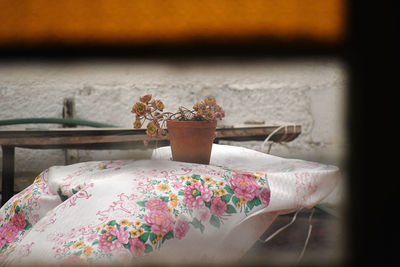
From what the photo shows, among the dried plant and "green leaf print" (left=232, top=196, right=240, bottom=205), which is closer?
"green leaf print" (left=232, top=196, right=240, bottom=205)

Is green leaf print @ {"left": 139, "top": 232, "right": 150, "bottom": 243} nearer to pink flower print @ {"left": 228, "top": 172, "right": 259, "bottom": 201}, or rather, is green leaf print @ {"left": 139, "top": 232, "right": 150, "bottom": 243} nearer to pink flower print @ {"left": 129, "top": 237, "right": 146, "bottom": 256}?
pink flower print @ {"left": 129, "top": 237, "right": 146, "bottom": 256}

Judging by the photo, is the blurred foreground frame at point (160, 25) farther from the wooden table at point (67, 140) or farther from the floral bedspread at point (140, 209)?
the wooden table at point (67, 140)

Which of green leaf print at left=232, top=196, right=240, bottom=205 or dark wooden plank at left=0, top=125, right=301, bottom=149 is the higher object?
dark wooden plank at left=0, top=125, right=301, bottom=149

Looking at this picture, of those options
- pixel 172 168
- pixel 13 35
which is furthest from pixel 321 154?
pixel 13 35

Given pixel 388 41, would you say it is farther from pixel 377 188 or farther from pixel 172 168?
pixel 172 168

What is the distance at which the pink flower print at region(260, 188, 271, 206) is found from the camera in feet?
2.31

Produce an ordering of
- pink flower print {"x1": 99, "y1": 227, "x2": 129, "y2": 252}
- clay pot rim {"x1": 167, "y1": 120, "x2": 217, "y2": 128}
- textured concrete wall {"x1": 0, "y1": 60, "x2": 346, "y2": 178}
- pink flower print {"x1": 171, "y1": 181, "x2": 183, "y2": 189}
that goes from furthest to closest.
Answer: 1. textured concrete wall {"x1": 0, "y1": 60, "x2": 346, "y2": 178}
2. clay pot rim {"x1": 167, "y1": 120, "x2": 217, "y2": 128}
3. pink flower print {"x1": 171, "y1": 181, "x2": 183, "y2": 189}
4. pink flower print {"x1": 99, "y1": 227, "x2": 129, "y2": 252}

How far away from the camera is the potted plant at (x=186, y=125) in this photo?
80cm

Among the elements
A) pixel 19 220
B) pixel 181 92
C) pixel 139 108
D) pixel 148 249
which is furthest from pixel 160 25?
pixel 181 92

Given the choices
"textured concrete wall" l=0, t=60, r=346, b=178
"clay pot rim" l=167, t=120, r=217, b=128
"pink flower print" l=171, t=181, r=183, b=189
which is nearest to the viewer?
"pink flower print" l=171, t=181, r=183, b=189

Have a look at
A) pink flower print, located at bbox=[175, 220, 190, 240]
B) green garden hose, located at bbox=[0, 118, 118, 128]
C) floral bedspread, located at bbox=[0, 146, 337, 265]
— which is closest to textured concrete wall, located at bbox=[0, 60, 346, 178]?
green garden hose, located at bbox=[0, 118, 118, 128]

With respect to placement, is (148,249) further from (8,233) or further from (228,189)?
(8,233)

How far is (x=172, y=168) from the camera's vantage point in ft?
2.36

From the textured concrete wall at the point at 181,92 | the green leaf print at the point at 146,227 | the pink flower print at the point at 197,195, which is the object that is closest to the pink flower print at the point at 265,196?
the pink flower print at the point at 197,195
